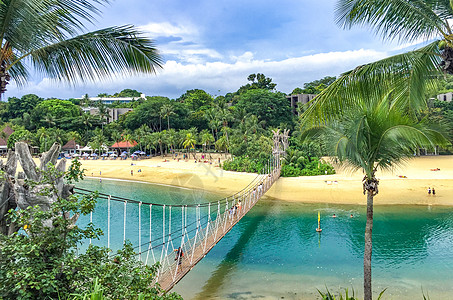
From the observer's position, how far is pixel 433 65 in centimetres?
385

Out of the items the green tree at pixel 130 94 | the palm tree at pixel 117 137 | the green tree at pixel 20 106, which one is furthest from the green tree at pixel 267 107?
the green tree at pixel 130 94

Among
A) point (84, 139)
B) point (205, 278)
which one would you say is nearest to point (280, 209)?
point (205, 278)

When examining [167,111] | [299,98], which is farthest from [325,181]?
[167,111]

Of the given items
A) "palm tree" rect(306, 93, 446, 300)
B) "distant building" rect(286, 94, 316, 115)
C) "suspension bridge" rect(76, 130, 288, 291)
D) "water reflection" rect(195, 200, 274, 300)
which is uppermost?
"distant building" rect(286, 94, 316, 115)

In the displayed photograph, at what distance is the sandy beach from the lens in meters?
19.0

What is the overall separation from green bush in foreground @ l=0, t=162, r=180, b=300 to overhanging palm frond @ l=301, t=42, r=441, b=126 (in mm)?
2446

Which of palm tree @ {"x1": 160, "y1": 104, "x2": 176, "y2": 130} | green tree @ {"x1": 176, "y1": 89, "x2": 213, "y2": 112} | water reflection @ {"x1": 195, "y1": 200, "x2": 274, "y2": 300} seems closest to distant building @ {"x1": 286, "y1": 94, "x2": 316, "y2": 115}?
green tree @ {"x1": 176, "y1": 89, "x2": 213, "y2": 112}

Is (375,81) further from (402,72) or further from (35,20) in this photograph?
(35,20)

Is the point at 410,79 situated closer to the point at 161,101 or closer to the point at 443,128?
the point at 443,128

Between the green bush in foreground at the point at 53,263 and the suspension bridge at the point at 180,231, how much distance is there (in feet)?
1.94

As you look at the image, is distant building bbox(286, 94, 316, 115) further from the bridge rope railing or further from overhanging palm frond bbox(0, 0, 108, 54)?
overhanging palm frond bbox(0, 0, 108, 54)

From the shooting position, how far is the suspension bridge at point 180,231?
7.20m

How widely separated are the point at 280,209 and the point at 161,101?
2833 centimetres

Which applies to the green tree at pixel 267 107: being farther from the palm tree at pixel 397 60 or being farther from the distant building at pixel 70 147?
the palm tree at pixel 397 60
